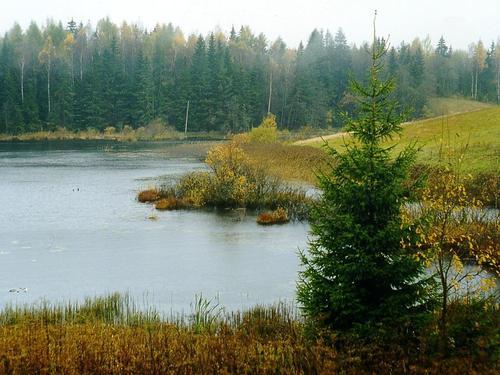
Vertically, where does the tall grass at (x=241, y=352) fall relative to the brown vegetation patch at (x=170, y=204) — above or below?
above

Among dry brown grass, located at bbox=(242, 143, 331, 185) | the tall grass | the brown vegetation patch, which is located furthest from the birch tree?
the tall grass

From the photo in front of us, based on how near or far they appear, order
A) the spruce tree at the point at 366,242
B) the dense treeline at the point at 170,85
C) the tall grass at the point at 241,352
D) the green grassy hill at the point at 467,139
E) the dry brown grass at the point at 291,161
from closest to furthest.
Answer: the tall grass at the point at 241,352, the spruce tree at the point at 366,242, the green grassy hill at the point at 467,139, the dry brown grass at the point at 291,161, the dense treeline at the point at 170,85

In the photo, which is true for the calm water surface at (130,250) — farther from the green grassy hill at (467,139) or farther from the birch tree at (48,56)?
the birch tree at (48,56)

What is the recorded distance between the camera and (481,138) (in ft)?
143

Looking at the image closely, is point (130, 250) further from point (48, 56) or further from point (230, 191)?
point (48, 56)

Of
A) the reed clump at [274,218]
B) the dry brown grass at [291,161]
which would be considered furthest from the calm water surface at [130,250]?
the dry brown grass at [291,161]

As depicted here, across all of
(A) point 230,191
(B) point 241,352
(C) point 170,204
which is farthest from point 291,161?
(B) point 241,352

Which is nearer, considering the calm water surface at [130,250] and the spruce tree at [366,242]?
the spruce tree at [366,242]

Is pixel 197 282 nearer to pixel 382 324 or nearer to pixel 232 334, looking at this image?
pixel 232 334

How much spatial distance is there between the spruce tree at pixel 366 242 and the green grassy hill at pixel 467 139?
535 inches

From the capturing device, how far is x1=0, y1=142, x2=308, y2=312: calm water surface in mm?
17422

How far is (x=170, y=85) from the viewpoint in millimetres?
106812

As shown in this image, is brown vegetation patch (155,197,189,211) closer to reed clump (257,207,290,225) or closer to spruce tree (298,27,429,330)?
reed clump (257,207,290,225)

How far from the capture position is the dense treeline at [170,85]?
98625 millimetres
